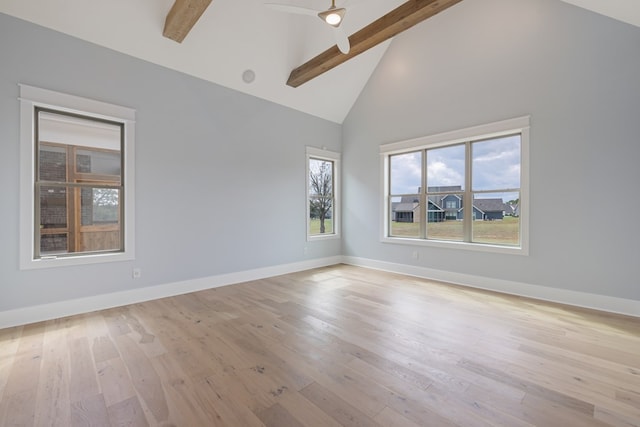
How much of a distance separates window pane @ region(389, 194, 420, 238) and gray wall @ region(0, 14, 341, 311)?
164 centimetres

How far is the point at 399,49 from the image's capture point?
484 centimetres

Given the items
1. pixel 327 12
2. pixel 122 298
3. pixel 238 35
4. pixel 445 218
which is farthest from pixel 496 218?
pixel 122 298

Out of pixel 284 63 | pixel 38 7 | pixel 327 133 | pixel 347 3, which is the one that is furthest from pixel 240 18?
pixel 327 133

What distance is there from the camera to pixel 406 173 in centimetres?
508

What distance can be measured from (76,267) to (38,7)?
8.96 ft

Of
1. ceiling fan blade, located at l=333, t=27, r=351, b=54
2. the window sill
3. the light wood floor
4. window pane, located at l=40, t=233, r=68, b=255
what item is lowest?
the light wood floor

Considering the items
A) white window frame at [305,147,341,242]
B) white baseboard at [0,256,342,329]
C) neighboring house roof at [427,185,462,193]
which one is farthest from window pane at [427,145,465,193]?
white baseboard at [0,256,342,329]

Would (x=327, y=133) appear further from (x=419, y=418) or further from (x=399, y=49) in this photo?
(x=419, y=418)

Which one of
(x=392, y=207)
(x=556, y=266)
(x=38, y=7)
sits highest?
(x=38, y=7)

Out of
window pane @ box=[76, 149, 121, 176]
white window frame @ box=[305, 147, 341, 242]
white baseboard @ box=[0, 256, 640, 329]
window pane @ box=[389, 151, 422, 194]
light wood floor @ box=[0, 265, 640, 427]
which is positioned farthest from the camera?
white window frame @ box=[305, 147, 341, 242]

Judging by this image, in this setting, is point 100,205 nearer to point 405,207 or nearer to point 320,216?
point 320,216

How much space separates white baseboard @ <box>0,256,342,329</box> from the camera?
2.80m

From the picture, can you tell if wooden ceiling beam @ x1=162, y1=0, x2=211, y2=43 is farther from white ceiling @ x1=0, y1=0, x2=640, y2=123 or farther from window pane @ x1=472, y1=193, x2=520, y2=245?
window pane @ x1=472, y1=193, x2=520, y2=245

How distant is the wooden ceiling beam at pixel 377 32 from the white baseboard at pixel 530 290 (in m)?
3.58
